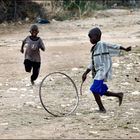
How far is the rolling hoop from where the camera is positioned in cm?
763

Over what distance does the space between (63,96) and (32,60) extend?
5.03 feet

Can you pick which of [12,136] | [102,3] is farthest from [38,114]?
[102,3]

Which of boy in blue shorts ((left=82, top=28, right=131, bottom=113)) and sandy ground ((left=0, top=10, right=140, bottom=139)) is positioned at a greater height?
boy in blue shorts ((left=82, top=28, right=131, bottom=113))

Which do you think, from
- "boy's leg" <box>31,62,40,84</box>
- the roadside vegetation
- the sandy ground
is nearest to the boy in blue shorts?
the sandy ground

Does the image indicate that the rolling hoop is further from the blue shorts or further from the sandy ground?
the blue shorts

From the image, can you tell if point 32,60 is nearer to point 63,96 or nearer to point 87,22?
point 63,96

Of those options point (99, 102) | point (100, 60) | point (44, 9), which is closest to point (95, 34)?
point (100, 60)

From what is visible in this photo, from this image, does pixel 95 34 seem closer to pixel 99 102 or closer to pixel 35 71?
pixel 99 102

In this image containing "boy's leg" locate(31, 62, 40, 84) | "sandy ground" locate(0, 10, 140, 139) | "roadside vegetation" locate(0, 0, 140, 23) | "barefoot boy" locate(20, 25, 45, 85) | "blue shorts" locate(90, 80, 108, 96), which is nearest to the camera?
"sandy ground" locate(0, 10, 140, 139)

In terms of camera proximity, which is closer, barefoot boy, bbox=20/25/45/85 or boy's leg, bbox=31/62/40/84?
barefoot boy, bbox=20/25/45/85

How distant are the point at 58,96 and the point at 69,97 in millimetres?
205

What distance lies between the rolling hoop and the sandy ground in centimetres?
9

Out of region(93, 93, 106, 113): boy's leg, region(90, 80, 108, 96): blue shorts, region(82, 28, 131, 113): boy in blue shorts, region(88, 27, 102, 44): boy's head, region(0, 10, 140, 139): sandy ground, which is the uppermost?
region(88, 27, 102, 44): boy's head

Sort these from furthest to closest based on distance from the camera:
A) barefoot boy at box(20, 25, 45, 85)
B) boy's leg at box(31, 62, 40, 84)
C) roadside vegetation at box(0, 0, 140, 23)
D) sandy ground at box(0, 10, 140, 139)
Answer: roadside vegetation at box(0, 0, 140, 23) < boy's leg at box(31, 62, 40, 84) < barefoot boy at box(20, 25, 45, 85) < sandy ground at box(0, 10, 140, 139)
